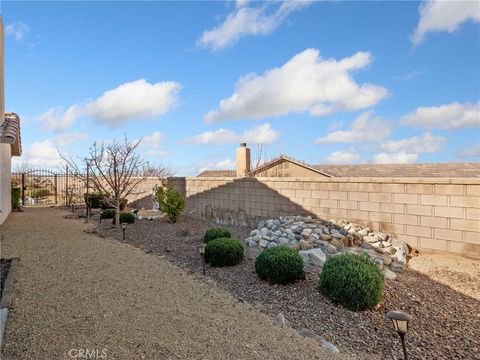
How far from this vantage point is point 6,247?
6609 millimetres

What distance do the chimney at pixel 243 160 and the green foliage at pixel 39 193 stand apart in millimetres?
12968

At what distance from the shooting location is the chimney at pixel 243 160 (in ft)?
44.4

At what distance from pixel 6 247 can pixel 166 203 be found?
4.79m

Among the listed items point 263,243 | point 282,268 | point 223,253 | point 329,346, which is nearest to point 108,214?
point 263,243

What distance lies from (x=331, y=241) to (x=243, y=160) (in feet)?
24.0

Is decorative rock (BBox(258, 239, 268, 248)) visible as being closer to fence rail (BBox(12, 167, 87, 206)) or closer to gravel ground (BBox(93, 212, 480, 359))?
gravel ground (BBox(93, 212, 480, 359))

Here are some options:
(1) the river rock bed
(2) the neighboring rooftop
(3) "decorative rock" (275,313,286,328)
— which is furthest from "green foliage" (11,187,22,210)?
(3) "decorative rock" (275,313,286,328)

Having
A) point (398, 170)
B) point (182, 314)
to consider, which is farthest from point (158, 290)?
point (398, 170)

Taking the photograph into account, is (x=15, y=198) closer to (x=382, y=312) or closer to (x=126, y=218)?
(x=126, y=218)

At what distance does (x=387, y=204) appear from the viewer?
7062mm

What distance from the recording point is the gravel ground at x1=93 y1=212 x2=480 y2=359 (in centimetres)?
338

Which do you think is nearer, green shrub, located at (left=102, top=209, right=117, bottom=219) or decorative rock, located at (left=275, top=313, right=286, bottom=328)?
decorative rock, located at (left=275, top=313, right=286, bottom=328)
